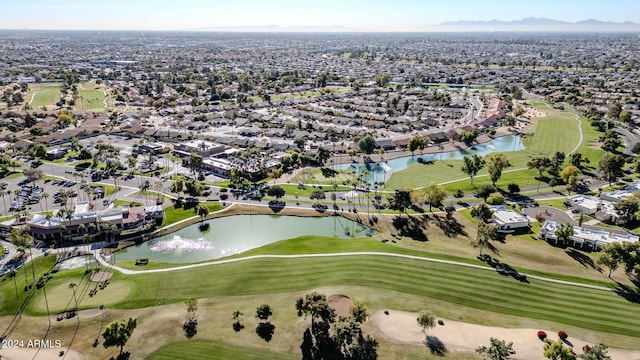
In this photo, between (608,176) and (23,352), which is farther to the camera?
(608,176)

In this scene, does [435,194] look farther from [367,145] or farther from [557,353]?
[557,353]

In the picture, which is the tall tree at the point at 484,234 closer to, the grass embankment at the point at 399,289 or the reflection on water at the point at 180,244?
the grass embankment at the point at 399,289

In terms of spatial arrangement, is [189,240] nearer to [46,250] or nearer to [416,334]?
[46,250]

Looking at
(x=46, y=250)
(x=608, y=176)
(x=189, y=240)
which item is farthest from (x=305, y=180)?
(x=608, y=176)

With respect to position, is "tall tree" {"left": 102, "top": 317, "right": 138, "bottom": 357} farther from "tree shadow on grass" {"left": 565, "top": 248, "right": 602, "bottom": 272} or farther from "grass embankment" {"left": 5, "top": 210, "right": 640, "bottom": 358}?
"tree shadow on grass" {"left": 565, "top": 248, "right": 602, "bottom": 272}

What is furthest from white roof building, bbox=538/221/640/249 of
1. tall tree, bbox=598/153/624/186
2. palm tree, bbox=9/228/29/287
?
palm tree, bbox=9/228/29/287

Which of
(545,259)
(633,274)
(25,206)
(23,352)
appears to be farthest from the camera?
(25,206)

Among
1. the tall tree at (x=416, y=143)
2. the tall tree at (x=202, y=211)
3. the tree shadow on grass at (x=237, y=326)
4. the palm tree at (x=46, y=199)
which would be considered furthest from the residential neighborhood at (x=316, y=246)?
the tall tree at (x=416, y=143)

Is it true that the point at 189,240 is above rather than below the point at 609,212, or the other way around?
below

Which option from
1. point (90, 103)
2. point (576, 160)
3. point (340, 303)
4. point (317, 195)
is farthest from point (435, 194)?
point (90, 103)
